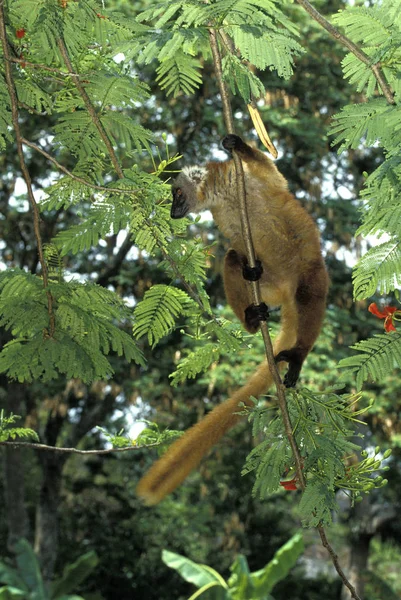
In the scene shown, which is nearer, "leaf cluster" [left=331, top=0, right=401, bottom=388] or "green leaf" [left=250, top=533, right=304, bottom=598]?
"leaf cluster" [left=331, top=0, right=401, bottom=388]

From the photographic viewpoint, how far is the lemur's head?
175 inches

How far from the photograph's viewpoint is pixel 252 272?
318 cm

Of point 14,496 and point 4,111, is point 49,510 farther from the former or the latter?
point 4,111

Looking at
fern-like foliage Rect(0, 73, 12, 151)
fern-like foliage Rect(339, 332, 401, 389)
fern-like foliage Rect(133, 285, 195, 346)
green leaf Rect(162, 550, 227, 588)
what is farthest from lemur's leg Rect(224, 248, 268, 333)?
green leaf Rect(162, 550, 227, 588)

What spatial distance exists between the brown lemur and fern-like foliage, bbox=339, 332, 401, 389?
1.19 metres

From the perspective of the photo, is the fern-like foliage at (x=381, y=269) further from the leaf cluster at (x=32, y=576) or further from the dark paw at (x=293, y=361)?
the leaf cluster at (x=32, y=576)

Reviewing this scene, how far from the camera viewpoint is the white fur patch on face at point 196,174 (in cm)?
475

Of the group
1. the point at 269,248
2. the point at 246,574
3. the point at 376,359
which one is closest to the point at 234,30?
the point at 376,359

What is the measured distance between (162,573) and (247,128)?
34.4 feet

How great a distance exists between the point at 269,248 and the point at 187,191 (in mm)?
584

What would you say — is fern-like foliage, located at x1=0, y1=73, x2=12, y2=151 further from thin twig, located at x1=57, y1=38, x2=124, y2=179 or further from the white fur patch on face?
the white fur patch on face

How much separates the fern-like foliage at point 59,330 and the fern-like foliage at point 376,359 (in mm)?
822

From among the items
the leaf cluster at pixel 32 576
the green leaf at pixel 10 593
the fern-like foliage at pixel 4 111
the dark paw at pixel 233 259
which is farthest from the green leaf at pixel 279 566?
the fern-like foliage at pixel 4 111

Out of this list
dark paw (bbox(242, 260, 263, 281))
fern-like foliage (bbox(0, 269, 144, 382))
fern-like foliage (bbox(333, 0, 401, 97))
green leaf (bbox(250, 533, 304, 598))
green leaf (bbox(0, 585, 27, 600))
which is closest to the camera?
fern-like foliage (bbox(333, 0, 401, 97))
